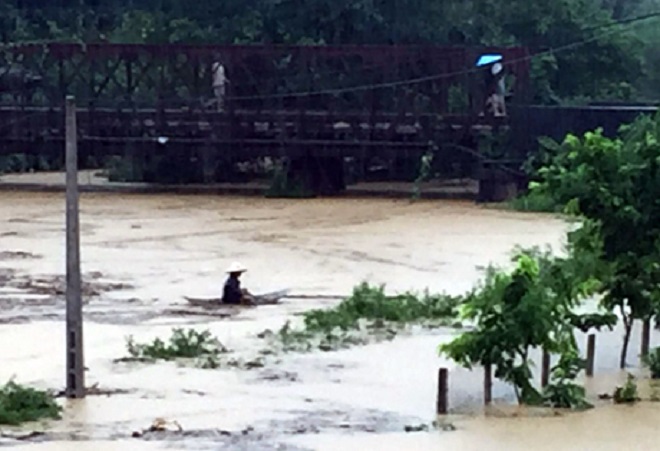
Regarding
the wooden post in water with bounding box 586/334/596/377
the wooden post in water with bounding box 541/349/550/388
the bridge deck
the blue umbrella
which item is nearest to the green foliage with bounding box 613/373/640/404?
the wooden post in water with bounding box 541/349/550/388

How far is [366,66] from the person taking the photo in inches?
1390

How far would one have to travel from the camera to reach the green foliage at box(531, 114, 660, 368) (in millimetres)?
13391

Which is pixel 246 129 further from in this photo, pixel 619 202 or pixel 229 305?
pixel 619 202

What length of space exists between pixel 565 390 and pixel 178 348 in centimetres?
416

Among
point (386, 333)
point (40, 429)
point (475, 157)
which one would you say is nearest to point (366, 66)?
point (475, 157)

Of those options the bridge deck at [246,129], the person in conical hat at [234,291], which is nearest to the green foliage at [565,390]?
the person in conical hat at [234,291]

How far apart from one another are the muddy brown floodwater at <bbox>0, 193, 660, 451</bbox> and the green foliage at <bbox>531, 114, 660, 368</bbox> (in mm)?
921

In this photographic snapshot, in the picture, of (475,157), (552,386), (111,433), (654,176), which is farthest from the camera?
(475,157)

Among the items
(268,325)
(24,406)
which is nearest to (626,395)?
(24,406)

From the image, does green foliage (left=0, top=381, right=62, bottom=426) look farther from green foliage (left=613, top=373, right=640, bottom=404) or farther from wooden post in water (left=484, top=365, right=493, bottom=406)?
green foliage (left=613, top=373, right=640, bottom=404)

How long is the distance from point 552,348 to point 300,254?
11961mm

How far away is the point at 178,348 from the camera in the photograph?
49.3 feet

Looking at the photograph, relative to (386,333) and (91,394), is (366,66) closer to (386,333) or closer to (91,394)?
(386,333)

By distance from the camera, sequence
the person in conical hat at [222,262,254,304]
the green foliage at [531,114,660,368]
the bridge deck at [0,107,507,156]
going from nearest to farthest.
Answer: the green foliage at [531,114,660,368] → the person in conical hat at [222,262,254,304] → the bridge deck at [0,107,507,156]
